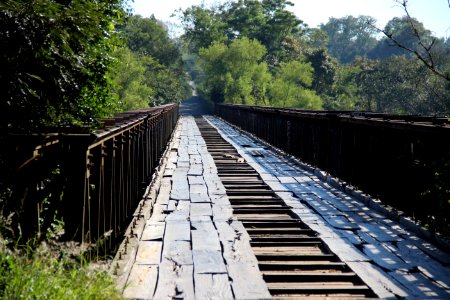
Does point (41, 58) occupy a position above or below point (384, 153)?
above

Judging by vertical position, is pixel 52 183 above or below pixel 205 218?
above

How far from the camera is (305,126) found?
14.1m

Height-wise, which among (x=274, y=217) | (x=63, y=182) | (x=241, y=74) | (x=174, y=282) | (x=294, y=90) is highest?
(x=241, y=74)

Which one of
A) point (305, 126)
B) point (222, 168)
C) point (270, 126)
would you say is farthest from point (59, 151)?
point (270, 126)

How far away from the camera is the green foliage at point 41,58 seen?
6008 mm

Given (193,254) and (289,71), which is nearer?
(193,254)

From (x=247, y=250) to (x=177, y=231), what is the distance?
4.00 ft

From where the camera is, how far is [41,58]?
641cm

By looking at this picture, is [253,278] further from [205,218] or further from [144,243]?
[205,218]

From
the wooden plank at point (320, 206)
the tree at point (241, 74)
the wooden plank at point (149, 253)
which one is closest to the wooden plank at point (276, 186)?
the wooden plank at point (320, 206)

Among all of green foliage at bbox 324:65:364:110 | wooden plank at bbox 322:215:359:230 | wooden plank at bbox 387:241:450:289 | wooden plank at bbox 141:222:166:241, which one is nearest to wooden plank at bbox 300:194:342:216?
wooden plank at bbox 322:215:359:230

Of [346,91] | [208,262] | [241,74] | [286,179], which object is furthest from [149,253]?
[346,91]

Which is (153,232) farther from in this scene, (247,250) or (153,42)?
(153,42)

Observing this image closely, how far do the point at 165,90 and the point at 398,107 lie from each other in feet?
113
